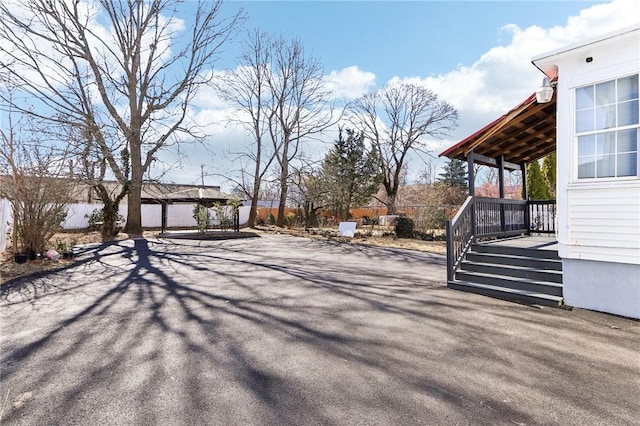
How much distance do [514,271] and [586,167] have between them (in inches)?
79.6

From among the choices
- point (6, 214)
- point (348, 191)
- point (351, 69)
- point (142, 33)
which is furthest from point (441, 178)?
point (6, 214)

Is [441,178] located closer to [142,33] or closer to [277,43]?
[277,43]

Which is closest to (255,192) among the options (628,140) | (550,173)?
(550,173)

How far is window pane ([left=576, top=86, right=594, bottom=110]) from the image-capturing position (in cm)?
491

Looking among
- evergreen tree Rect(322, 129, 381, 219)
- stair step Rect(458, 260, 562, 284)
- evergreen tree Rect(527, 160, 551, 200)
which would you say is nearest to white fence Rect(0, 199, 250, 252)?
→ evergreen tree Rect(322, 129, 381, 219)

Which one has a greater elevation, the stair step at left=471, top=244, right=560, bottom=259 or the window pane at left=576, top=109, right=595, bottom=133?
the window pane at left=576, top=109, right=595, bottom=133

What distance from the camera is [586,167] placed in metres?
4.95

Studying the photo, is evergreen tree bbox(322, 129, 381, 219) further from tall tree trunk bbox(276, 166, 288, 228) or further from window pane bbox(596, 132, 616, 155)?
window pane bbox(596, 132, 616, 155)

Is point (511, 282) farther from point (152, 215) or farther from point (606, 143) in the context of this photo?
point (152, 215)

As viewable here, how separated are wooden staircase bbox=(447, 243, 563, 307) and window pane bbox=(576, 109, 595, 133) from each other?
82.2 inches

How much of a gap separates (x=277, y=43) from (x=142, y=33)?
30.0 ft

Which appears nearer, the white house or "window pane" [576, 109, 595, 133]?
the white house

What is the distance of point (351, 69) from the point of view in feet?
69.1

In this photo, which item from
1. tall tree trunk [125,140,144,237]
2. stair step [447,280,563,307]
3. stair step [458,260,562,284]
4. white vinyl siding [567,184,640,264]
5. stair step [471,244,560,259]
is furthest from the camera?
tall tree trunk [125,140,144,237]
